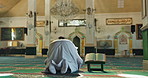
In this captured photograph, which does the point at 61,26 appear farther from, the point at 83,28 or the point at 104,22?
the point at 104,22

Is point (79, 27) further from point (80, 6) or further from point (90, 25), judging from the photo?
point (90, 25)

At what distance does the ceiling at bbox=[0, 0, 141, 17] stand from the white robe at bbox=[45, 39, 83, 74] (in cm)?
1063

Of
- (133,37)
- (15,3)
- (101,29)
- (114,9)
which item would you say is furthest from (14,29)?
(133,37)

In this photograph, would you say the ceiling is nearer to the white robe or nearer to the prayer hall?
the prayer hall

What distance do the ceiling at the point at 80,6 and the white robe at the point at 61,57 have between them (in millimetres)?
10626

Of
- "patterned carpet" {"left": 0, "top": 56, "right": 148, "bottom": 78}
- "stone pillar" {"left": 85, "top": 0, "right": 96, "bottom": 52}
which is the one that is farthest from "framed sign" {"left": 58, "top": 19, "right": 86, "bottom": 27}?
"patterned carpet" {"left": 0, "top": 56, "right": 148, "bottom": 78}

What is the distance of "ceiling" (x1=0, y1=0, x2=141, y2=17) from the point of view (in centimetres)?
1396

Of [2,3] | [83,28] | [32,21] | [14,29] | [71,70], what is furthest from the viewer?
[14,29]

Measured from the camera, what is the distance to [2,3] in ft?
47.0

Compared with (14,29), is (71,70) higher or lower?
lower

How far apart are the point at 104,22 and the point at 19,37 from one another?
781 cm

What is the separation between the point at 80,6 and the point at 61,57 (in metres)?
11.4

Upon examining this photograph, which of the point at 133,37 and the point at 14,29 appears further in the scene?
the point at 14,29

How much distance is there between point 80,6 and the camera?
14914 millimetres
